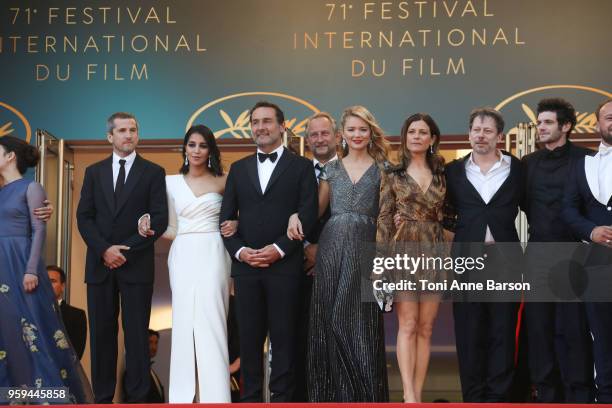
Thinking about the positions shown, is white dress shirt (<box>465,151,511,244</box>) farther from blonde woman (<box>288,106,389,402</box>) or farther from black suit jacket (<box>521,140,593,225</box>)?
blonde woman (<box>288,106,389,402</box>)

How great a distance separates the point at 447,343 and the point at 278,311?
227 cm

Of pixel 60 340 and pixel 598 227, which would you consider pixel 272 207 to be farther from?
pixel 598 227

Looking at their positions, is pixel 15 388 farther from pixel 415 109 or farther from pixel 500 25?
pixel 500 25

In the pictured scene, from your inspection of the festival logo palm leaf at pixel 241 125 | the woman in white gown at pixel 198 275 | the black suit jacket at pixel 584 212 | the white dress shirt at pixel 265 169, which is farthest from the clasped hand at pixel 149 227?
the festival logo palm leaf at pixel 241 125

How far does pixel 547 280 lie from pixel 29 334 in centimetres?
280

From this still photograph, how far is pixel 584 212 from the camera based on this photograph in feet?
20.8

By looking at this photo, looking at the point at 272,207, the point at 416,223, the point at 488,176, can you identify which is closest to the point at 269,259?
the point at 272,207

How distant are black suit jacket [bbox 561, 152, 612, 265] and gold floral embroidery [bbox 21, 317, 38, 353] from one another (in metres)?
2.91

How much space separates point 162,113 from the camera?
31.3 ft

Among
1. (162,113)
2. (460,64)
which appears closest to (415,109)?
(460,64)

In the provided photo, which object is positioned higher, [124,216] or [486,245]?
[124,216]

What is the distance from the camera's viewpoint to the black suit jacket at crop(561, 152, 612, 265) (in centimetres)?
623

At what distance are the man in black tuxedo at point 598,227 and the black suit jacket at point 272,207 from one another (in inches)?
54.6

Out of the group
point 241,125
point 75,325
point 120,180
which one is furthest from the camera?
point 241,125
